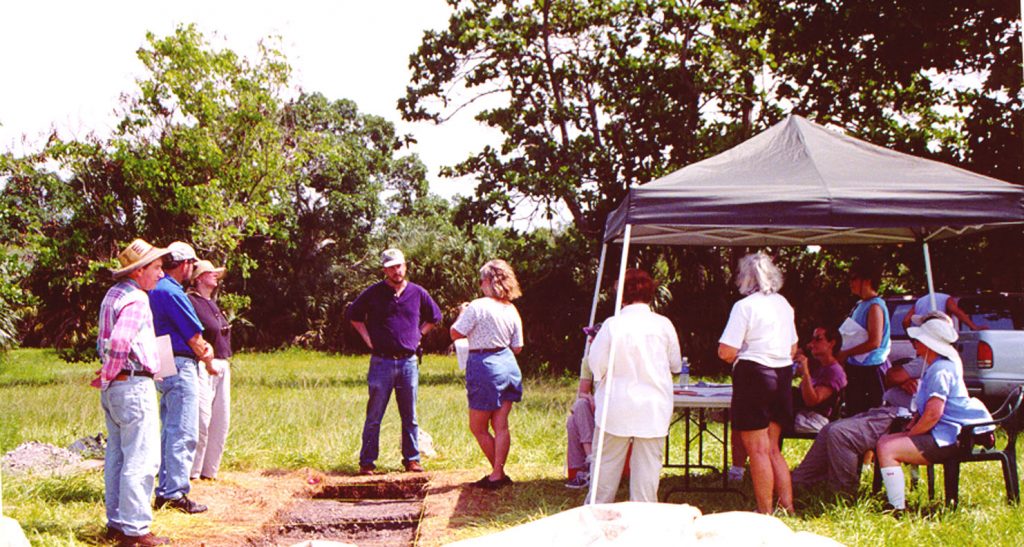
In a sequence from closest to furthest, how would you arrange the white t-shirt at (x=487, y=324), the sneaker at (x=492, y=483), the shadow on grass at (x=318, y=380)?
1. the white t-shirt at (x=487, y=324)
2. the sneaker at (x=492, y=483)
3. the shadow on grass at (x=318, y=380)

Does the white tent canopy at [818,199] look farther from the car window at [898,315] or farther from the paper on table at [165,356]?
the car window at [898,315]

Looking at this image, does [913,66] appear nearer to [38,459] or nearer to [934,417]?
[934,417]

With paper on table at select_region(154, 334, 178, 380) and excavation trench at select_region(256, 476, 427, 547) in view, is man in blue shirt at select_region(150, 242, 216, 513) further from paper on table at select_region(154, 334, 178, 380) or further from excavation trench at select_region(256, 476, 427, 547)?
excavation trench at select_region(256, 476, 427, 547)

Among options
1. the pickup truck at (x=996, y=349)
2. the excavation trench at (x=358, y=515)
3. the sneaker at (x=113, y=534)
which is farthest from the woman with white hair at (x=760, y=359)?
the pickup truck at (x=996, y=349)

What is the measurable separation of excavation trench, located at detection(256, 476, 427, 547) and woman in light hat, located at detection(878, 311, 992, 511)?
306cm

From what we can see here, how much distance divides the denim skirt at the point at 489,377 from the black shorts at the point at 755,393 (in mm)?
1937

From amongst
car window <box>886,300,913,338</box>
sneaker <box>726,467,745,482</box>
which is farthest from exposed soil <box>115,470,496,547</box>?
car window <box>886,300,913,338</box>

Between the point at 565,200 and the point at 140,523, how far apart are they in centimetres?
1465

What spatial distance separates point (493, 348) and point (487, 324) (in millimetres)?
197

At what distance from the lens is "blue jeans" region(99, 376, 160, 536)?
579 centimetres

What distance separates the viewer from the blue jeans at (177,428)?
6871 mm

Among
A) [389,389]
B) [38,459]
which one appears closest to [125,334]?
[389,389]

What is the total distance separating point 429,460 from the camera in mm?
9117

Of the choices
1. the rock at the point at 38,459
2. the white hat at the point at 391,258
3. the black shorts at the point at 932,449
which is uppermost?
the white hat at the point at 391,258
